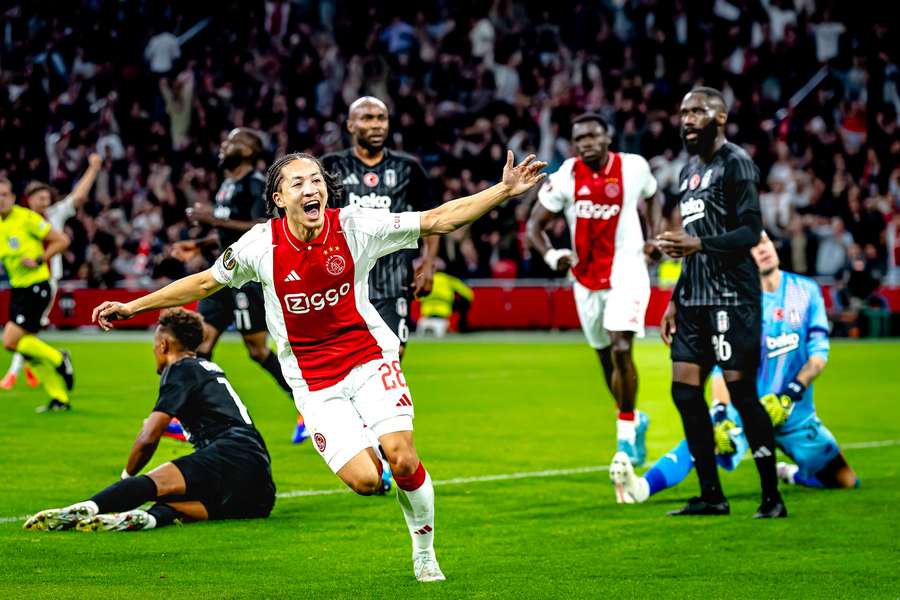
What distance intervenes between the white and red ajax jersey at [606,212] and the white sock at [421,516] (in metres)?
4.56

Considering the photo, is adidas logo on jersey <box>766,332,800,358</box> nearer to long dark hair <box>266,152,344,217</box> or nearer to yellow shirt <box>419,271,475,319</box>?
long dark hair <box>266,152,344,217</box>

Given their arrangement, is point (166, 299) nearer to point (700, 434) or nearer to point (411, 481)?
point (411, 481)

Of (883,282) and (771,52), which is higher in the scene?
(771,52)

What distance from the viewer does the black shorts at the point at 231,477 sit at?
7.97 m

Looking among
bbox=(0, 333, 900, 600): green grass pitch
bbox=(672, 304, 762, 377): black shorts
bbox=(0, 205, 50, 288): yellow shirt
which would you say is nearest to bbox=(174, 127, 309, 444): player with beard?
bbox=(0, 333, 900, 600): green grass pitch

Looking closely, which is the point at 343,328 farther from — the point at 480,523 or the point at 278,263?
the point at 480,523

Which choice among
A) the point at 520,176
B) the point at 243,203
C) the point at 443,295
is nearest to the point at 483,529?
the point at 520,176

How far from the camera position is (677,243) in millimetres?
7898

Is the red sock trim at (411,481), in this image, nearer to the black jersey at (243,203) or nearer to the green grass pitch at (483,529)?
the green grass pitch at (483,529)

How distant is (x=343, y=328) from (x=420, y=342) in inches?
739

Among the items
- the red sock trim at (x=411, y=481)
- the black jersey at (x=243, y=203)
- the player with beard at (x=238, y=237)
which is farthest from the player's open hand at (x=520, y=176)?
the black jersey at (x=243, y=203)

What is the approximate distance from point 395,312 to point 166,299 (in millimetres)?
3525

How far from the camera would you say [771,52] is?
2883 cm

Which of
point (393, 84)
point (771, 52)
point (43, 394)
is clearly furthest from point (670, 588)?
point (393, 84)
